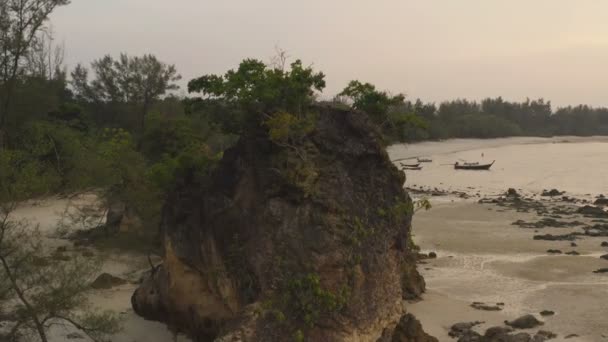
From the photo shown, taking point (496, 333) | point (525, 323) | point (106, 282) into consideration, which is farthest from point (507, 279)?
point (106, 282)

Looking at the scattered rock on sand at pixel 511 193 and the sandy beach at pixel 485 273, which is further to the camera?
the scattered rock on sand at pixel 511 193

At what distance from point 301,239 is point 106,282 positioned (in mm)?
12857

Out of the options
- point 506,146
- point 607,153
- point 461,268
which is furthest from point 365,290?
point 506,146

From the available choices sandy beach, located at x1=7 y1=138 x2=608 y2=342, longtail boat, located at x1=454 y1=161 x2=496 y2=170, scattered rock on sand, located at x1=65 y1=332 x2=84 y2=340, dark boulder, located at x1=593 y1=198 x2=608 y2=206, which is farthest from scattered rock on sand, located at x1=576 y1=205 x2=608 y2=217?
scattered rock on sand, located at x1=65 y1=332 x2=84 y2=340

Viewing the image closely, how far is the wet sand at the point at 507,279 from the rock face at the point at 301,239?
518 centimetres

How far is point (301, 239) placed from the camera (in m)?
12.6

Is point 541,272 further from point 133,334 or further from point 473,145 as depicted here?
point 473,145

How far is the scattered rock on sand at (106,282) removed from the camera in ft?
73.1

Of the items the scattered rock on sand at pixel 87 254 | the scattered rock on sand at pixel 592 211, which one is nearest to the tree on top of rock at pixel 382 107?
the scattered rock on sand at pixel 87 254

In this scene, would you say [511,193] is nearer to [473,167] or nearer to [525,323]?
[473,167]

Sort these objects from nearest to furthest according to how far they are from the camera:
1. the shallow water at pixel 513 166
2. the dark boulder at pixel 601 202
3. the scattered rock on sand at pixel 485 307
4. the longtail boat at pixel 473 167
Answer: the scattered rock on sand at pixel 485 307, the dark boulder at pixel 601 202, the shallow water at pixel 513 166, the longtail boat at pixel 473 167

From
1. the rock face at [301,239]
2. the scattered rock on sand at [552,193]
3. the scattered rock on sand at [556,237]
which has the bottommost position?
the scattered rock on sand at [556,237]

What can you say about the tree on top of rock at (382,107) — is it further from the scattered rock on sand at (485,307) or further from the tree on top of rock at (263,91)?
the scattered rock on sand at (485,307)

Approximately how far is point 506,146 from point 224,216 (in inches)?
4372
